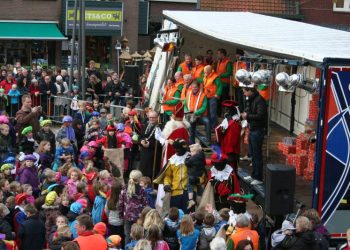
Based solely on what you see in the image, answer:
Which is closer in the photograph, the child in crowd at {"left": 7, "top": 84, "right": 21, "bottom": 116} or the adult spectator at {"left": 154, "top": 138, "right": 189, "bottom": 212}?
the adult spectator at {"left": 154, "top": 138, "right": 189, "bottom": 212}

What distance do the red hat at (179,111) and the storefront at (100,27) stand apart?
72.0 ft

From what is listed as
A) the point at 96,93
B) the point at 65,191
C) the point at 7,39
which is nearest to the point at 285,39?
the point at 65,191

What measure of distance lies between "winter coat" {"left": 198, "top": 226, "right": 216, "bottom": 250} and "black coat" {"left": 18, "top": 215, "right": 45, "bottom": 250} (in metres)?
2.14

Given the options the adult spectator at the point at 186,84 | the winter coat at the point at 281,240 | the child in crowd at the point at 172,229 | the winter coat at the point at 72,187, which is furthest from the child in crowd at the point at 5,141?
the winter coat at the point at 281,240

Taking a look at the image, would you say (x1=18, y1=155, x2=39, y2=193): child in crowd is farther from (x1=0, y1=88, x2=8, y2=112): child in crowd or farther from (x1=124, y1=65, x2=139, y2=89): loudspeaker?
(x1=124, y1=65, x2=139, y2=89): loudspeaker

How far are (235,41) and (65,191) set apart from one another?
3880 millimetres

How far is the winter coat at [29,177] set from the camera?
13.6 metres

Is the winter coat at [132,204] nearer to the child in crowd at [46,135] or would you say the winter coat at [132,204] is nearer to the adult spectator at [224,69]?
the child in crowd at [46,135]

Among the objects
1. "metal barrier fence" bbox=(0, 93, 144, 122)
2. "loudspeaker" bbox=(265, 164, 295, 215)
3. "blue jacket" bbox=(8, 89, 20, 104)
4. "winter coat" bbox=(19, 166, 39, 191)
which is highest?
"loudspeaker" bbox=(265, 164, 295, 215)

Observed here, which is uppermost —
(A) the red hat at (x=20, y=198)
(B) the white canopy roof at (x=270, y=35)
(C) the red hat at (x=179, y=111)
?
(B) the white canopy roof at (x=270, y=35)

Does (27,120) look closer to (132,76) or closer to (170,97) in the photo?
(170,97)

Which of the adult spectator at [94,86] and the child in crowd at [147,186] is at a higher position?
the child in crowd at [147,186]

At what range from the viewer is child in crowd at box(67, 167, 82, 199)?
1244 centimetres

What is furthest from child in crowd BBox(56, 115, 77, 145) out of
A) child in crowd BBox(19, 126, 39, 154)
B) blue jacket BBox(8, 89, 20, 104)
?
blue jacket BBox(8, 89, 20, 104)
